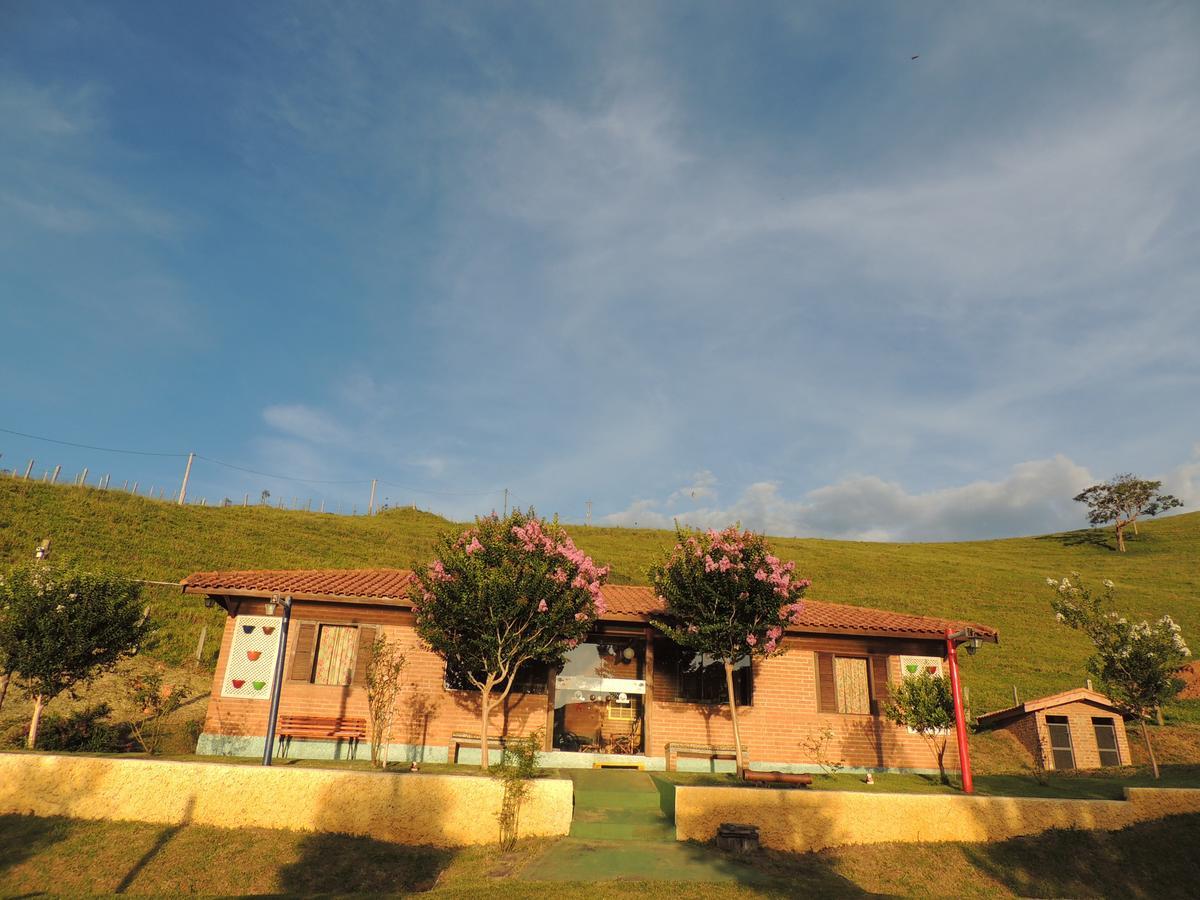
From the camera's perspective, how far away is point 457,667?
55.0 feet

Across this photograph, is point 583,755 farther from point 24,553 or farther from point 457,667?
point 24,553

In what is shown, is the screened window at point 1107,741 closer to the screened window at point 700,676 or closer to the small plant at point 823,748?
the small plant at point 823,748

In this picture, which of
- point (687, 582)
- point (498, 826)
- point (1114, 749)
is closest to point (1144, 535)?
point (1114, 749)

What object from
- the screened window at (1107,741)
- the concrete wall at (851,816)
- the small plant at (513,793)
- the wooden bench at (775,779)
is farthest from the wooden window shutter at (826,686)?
the screened window at (1107,741)

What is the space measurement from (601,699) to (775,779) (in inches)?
220

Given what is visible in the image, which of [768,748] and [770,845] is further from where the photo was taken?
[768,748]

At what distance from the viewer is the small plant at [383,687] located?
14.9 metres

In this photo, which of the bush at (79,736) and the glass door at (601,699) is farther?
the glass door at (601,699)

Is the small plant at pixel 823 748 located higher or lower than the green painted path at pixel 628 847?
higher

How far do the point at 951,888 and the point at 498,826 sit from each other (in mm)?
6945

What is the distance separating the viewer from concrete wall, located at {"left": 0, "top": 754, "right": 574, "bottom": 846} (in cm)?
1105

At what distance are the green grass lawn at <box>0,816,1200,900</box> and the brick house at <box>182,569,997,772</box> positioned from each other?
5439 mm

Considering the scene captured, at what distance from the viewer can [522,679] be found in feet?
56.7

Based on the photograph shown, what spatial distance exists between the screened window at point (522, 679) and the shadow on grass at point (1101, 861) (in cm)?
970
